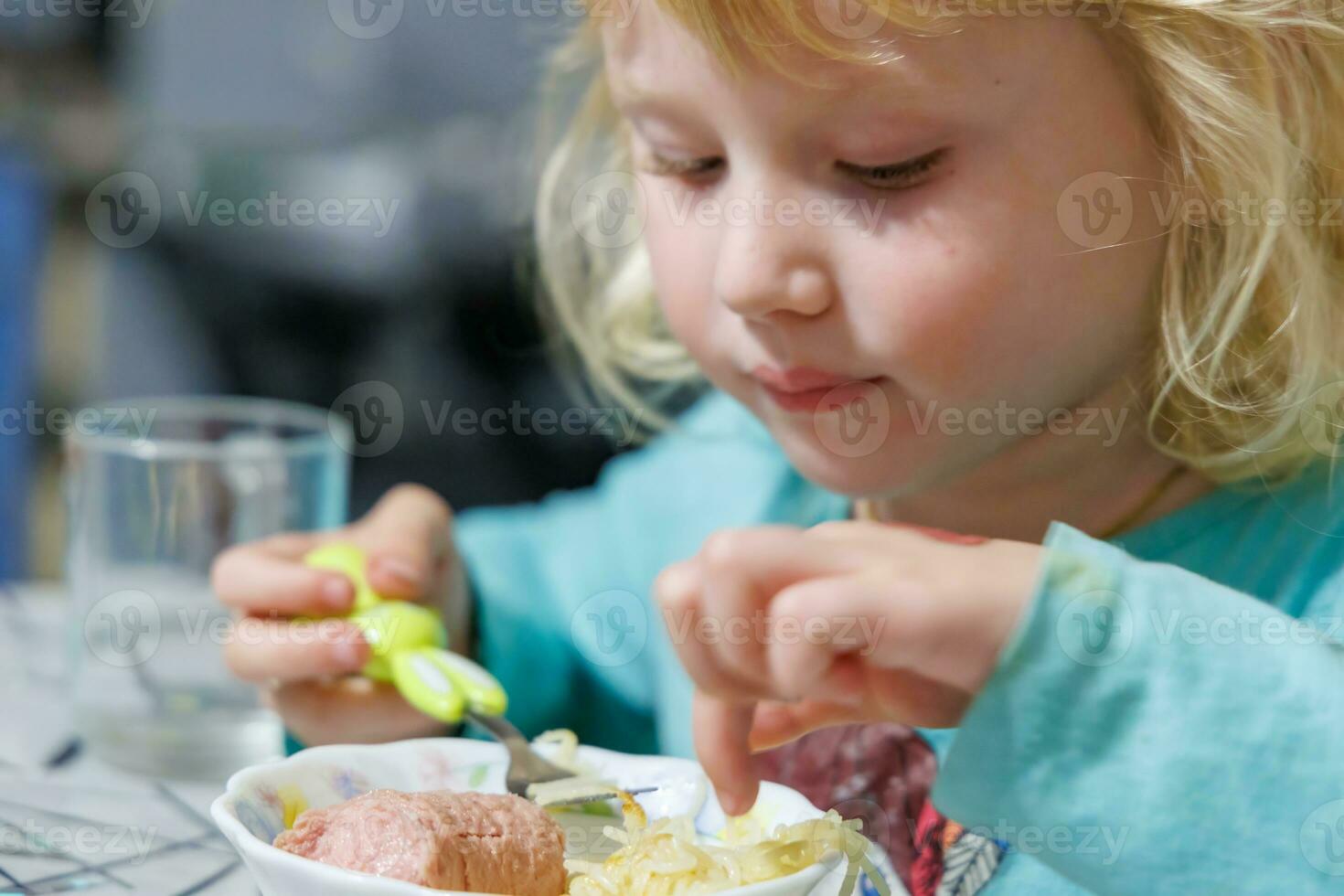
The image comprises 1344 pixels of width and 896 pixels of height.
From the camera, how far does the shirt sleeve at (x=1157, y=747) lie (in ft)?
1.60

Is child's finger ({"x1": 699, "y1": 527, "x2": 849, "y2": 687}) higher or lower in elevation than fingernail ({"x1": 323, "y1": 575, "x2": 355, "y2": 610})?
higher

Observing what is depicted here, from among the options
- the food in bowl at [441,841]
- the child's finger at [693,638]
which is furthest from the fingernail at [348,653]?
the child's finger at [693,638]

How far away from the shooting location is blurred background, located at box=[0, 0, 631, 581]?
186cm

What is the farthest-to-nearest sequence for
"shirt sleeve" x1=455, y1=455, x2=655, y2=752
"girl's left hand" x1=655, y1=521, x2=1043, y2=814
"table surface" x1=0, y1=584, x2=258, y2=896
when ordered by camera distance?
1. "shirt sleeve" x1=455, y1=455, x2=655, y2=752
2. "table surface" x1=0, y1=584, x2=258, y2=896
3. "girl's left hand" x1=655, y1=521, x2=1043, y2=814

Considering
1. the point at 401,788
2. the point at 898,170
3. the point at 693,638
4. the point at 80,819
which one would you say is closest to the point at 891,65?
the point at 898,170

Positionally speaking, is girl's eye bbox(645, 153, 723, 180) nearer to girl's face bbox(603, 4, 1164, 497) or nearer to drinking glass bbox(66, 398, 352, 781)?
girl's face bbox(603, 4, 1164, 497)

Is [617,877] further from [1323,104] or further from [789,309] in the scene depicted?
[1323,104]

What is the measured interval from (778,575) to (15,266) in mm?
1919

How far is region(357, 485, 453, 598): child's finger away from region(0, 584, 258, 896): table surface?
0.15m

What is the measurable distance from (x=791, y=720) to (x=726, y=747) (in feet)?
0.15

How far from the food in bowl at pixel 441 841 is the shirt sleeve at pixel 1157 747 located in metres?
0.15

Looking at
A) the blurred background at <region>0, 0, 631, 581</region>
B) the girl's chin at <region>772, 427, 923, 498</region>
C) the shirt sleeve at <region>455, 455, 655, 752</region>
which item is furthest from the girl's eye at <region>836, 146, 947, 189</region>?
the blurred background at <region>0, 0, 631, 581</region>

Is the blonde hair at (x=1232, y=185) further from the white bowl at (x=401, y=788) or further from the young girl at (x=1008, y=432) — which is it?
the white bowl at (x=401, y=788)

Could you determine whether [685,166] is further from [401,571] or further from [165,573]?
[165,573]
